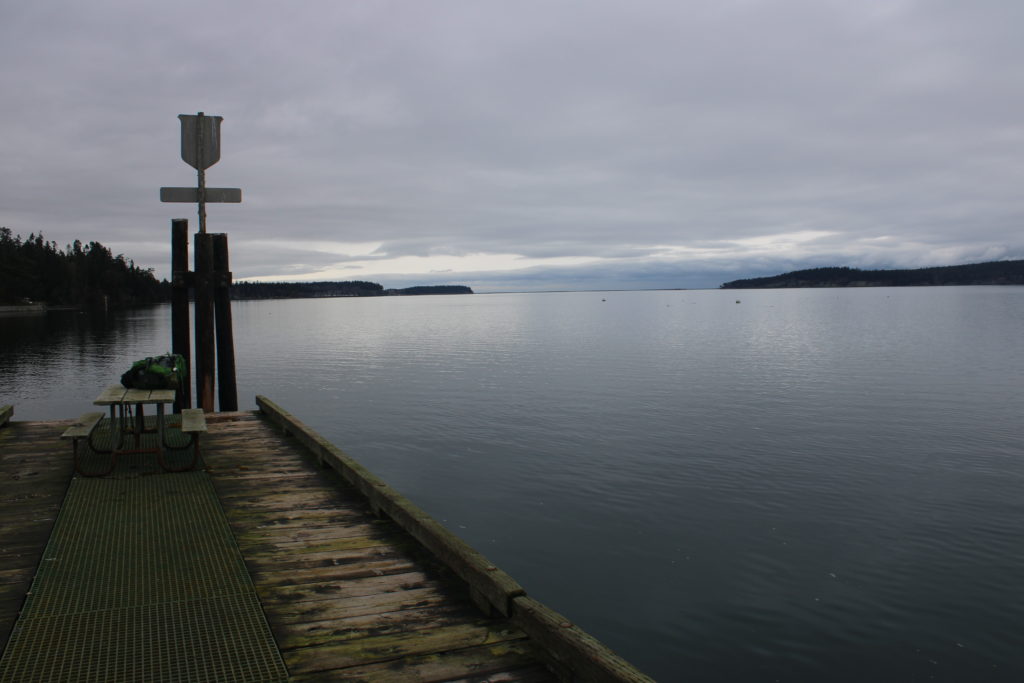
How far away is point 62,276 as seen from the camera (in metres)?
129

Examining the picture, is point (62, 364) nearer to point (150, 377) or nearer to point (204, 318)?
point (204, 318)

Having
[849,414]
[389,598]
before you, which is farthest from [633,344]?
[389,598]

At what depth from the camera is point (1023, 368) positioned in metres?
28.7

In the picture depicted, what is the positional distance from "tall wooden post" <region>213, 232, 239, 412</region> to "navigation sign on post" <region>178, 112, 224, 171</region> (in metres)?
1.33

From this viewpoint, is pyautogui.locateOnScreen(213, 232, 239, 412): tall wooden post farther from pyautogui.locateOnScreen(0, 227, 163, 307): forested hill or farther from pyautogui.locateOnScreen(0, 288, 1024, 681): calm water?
pyautogui.locateOnScreen(0, 227, 163, 307): forested hill

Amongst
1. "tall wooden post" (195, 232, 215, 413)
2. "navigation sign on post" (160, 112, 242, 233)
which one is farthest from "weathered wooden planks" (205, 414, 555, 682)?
"navigation sign on post" (160, 112, 242, 233)

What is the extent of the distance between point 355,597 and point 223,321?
9326 mm

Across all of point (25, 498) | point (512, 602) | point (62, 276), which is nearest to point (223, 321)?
point (25, 498)

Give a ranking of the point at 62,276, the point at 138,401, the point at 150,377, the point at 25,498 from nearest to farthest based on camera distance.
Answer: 1. the point at 25,498
2. the point at 138,401
3. the point at 150,377
4. the point at 62,276

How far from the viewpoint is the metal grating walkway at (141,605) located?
3.94 m

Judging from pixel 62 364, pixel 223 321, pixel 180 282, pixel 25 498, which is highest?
pixel 180 282

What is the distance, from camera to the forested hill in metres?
115

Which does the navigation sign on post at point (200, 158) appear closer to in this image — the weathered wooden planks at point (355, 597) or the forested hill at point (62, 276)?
the weathered wooden planks at point (355, 597)

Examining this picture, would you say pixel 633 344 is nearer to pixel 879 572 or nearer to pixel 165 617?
pixel 879 572
